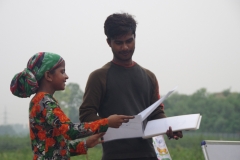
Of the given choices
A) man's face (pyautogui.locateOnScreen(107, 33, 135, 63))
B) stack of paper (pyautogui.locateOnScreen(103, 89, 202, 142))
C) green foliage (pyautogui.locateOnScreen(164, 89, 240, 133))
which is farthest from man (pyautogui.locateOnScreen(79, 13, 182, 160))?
green foliage (pyautogui.locateOnScreen(164, 89, 240, 133))

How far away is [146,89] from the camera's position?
3.89 meters

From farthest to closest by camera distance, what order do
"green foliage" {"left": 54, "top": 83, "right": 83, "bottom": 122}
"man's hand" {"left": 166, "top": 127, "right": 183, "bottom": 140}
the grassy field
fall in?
"green foliage" {"left": 54, "top": 83, "right": 83, "bottom": 122}, the grassy field, "man's hand" {"left": 166, "top": 127, "right": 183, "bottom": 140}

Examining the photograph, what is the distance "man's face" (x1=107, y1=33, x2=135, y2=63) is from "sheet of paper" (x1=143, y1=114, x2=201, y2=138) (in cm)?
43

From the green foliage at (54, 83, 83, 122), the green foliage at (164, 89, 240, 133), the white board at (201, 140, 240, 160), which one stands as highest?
the white board at (201, 140, 240, 160)

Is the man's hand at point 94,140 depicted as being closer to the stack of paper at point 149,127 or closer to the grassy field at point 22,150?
the stack of paper at point 149,127

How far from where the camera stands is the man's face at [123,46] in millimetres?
3758

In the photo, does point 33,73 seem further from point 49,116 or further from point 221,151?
point 221,151

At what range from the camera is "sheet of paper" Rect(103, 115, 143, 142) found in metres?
3.35

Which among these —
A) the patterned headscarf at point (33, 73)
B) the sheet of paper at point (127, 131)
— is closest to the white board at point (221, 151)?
the sheet of paper at point (127, 131)

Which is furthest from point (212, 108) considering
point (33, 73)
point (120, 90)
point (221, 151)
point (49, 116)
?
point (49, 116)

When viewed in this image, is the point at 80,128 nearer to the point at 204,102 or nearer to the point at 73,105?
the point at 73,105

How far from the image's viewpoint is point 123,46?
3752mm

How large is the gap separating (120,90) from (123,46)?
0.26 metres

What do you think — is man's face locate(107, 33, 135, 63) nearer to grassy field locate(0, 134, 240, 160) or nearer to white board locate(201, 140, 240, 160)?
white board locate(201, 140, 240, 160)
